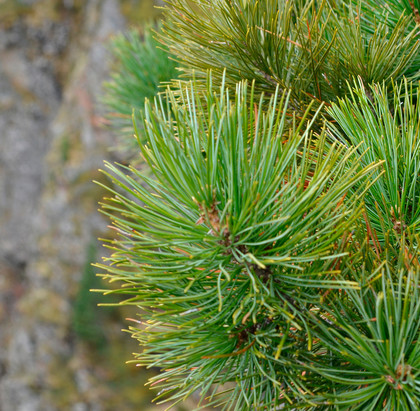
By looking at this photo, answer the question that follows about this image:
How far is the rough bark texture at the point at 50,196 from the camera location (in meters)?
3.04

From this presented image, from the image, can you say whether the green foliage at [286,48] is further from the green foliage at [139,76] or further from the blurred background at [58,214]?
the blurred background at [58,214]

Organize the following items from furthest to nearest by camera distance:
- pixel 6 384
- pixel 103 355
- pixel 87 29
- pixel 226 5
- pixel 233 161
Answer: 1. pixel 87 29
2. pixel 6 384
3. pixel 103 355
4. pixel 226 5
5. pixel 233 161

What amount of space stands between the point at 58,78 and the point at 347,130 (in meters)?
4.62

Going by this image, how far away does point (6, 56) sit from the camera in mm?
4508

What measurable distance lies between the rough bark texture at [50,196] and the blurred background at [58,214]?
0.04 feet

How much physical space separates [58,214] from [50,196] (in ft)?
0.81

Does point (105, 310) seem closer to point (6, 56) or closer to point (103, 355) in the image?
point (103, 355)

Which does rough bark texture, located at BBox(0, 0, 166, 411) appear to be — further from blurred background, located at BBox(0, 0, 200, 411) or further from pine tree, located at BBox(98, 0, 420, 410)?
pine tree, located at BBox(98, 0, 420, 410)

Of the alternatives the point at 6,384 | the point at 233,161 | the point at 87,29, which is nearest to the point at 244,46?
the point at 233,161

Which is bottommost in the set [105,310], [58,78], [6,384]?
[6,384]

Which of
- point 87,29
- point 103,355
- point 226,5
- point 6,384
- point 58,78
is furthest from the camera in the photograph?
point 58,78

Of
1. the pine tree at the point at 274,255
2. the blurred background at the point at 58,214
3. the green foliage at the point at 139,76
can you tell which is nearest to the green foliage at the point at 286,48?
the pine tree at the point at 274,255

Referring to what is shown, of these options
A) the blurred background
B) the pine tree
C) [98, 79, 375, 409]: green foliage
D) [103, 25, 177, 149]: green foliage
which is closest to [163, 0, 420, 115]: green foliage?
the pine tree

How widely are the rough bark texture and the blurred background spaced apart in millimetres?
11
